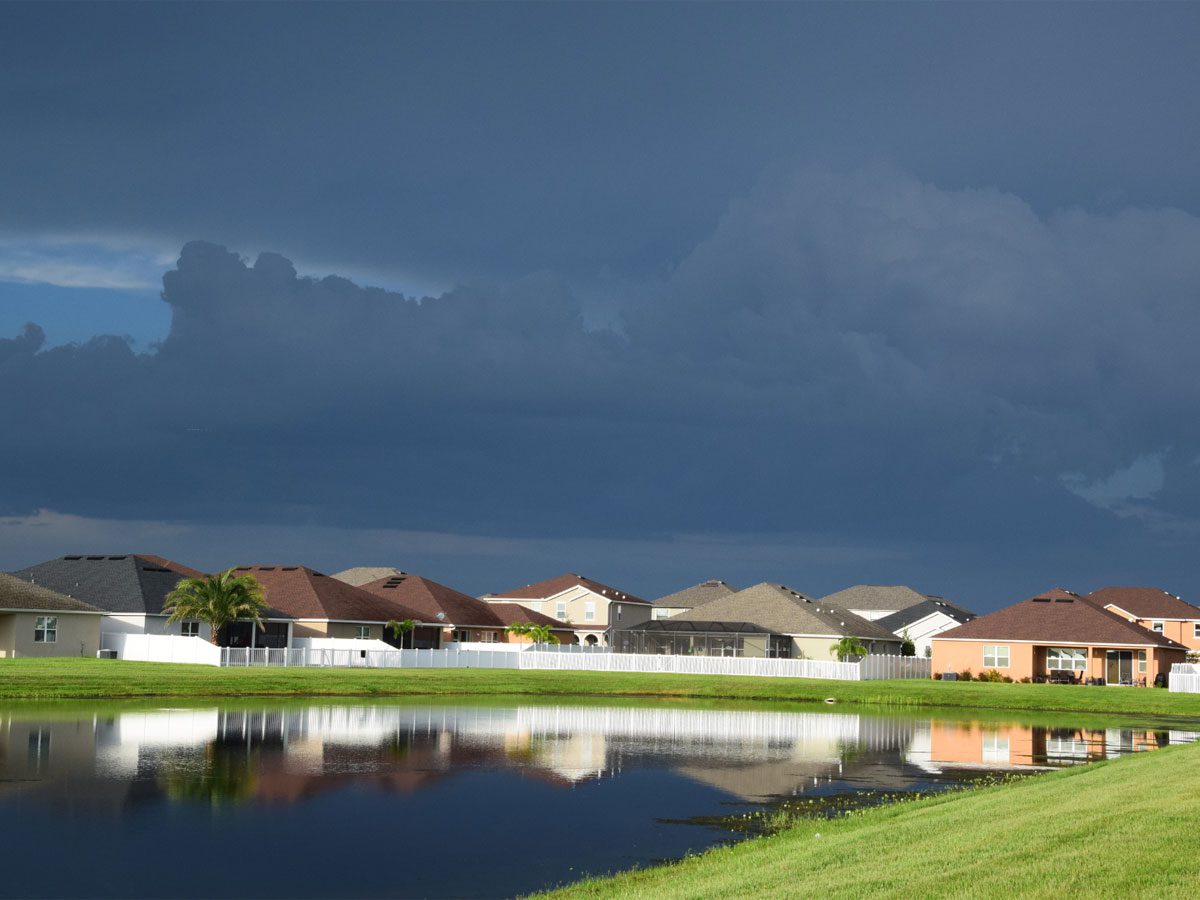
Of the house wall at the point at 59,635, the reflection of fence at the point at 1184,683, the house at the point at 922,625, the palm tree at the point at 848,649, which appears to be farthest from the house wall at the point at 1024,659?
the house wall at the point at 59,635

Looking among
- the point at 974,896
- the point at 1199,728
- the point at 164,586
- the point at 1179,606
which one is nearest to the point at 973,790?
the point at 974,896

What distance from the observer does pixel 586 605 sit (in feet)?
391

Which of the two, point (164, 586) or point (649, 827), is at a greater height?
point (164, 586)

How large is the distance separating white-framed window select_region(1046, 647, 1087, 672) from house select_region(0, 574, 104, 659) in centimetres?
5504

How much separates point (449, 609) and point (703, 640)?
1866 centimetres

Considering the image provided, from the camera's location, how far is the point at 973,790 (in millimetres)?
27172

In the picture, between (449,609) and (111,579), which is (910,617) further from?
(111,579)

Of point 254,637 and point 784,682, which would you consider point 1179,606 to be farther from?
point 254,637

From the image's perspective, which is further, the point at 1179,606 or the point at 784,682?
the point at 1179,606

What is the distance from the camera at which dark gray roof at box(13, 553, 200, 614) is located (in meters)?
76.8

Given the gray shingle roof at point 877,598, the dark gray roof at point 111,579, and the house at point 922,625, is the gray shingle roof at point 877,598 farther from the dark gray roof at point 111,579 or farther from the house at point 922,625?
the dark gray roof at point 111,579

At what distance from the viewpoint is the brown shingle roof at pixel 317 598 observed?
8294 centimetres

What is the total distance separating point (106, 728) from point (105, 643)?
38559 millimetres

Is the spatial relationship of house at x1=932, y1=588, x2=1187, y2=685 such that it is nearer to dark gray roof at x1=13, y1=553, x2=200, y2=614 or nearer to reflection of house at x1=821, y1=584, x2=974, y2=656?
reflection of house at x1=821, y1=584, x2=974, y2=656
